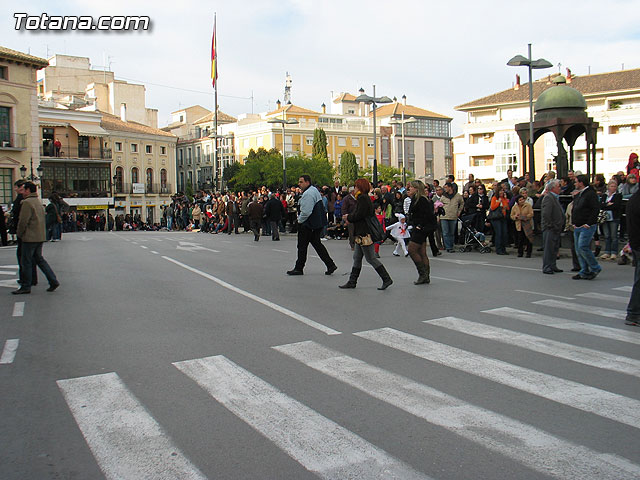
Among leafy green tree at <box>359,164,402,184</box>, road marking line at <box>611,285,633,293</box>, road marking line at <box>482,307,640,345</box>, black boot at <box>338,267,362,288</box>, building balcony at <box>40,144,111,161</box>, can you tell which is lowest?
road marking line at <box>482,307,640,345</box>

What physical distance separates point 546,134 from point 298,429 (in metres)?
78.6

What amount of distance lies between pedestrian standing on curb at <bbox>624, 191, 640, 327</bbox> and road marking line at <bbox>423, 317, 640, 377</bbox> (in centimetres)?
150

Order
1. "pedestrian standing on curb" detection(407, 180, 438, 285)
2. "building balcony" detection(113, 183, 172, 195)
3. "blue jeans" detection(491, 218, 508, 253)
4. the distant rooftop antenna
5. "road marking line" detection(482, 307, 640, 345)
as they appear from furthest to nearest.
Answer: the distant rooftop antenna → "building balcony" detection(113, 183, 172, 195) → "blue jeans" detection(491, 218, 508, 253) → "pedestrian standing on curb" detection(407, 180, 438, 285) → "road marking line" detection(482, 307, 640, 345)

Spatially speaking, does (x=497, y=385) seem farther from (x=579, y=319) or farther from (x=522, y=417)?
(x=579, y=319)

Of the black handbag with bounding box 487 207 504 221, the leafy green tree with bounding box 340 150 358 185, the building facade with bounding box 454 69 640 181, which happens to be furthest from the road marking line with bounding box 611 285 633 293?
the leafy green tree with bounding box 340 150 358 185

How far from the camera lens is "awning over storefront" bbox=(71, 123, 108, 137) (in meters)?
68.2

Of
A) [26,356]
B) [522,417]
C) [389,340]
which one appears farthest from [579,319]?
[26,356]

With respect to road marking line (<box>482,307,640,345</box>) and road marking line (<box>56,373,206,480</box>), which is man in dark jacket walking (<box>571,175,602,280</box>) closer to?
road marking line (<box>482,307,640,345</box>)

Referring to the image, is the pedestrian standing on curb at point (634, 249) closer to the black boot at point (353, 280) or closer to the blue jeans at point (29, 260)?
the black boot at point (353, 280)

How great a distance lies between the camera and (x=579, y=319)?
8133 millimetres

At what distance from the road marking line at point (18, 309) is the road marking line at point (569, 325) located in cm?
631

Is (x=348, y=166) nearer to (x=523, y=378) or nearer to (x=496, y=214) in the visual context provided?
(x=496, y=214)

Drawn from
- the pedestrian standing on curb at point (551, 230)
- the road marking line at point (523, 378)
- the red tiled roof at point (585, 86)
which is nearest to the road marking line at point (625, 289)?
the pedestrian standing on curb at point (551, 230)

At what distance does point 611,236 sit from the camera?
1496cm
